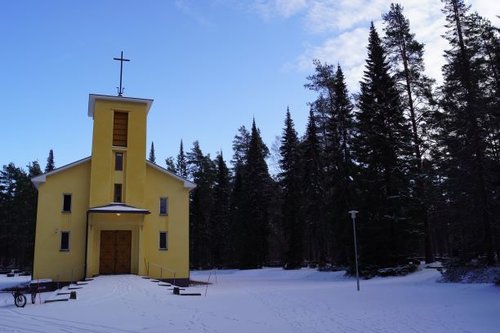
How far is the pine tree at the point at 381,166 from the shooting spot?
95.3 feet

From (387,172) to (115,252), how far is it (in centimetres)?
1796

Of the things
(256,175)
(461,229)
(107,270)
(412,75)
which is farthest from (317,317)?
(256,175)

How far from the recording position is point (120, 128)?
2795 cm

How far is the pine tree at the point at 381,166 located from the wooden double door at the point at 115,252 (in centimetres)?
1477

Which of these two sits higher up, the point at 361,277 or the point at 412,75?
the point at 412,75

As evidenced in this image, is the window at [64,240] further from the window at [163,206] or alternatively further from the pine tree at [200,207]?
the pine tree at [200,207]

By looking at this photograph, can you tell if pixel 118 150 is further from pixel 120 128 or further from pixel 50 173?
pixel 50 173

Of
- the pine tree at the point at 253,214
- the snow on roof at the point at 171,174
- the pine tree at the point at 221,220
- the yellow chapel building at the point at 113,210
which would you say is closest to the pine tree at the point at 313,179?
the pine tree at the point at 253,214

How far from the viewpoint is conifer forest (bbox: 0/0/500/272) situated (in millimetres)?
23688

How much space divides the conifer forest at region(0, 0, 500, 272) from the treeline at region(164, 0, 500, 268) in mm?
81

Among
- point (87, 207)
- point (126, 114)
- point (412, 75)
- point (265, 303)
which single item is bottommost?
point (265, 303)

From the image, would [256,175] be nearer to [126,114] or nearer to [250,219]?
[250,219]

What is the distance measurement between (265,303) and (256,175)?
36.7 meters

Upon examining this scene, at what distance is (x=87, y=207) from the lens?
26672 mm
